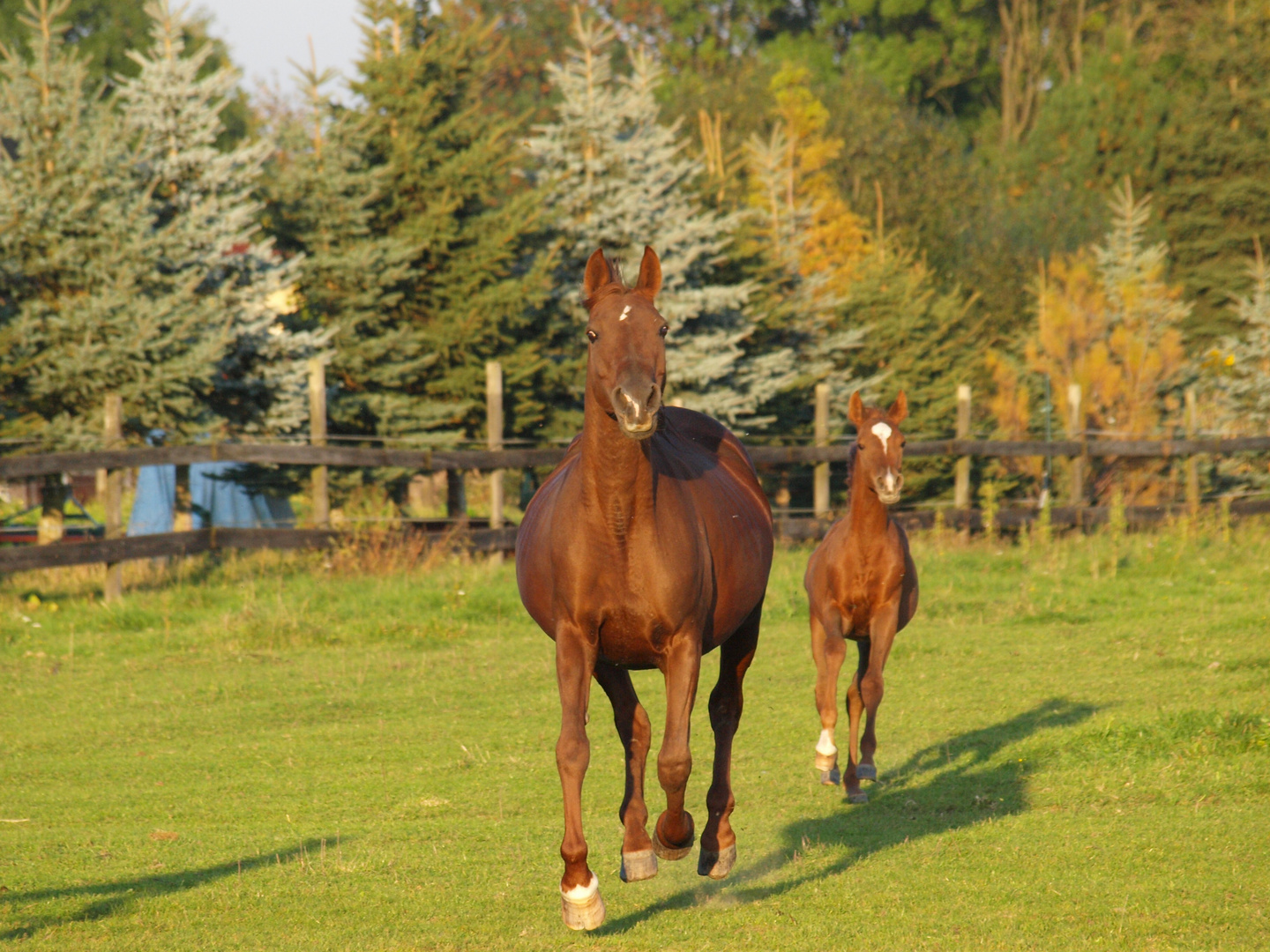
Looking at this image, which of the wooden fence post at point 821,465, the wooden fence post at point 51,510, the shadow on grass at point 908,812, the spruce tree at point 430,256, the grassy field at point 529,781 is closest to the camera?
the grassy field at point 529,781

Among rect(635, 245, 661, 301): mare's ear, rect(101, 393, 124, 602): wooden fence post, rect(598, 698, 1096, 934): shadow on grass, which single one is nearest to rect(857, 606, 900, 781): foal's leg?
rect(598, 698, 1096, 934): shadow on grass

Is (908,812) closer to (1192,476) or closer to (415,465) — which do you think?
(415,465)

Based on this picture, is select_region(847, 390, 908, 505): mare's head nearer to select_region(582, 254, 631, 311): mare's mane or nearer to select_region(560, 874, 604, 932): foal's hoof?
select_region(582, 254, 631, 311): mare's mane

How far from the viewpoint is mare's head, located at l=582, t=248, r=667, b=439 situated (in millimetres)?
4414

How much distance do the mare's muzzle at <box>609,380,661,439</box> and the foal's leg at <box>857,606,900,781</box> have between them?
4.31 metres

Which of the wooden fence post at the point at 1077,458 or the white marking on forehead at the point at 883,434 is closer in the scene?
the white marking on forehead at the point at 883,434

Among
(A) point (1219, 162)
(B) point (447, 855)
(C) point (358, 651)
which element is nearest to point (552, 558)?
(B) point (447, 855)

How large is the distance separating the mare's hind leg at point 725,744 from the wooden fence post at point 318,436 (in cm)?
1018

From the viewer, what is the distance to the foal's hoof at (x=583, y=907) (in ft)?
16.3

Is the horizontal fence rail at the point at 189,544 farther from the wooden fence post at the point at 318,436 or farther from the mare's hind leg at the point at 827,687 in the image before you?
the mare's hind leg at the point at 827,687

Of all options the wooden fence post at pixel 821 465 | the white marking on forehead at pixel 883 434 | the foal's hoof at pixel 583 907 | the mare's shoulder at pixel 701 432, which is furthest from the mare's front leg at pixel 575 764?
the wooden fence post at pixel 821 465

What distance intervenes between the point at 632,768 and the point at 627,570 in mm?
1135

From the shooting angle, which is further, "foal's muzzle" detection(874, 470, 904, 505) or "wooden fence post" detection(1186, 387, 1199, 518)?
"wooden fence post" detection(1186, 387, 1199, 518)

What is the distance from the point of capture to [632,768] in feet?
18.8
